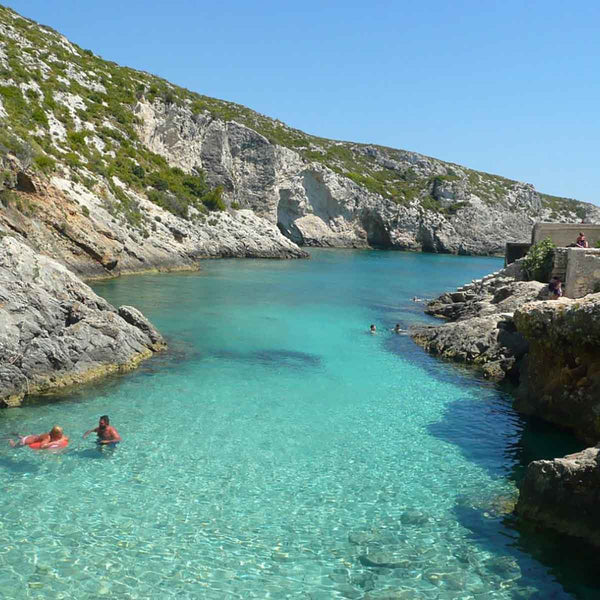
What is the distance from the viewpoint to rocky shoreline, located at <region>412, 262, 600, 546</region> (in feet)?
29.7

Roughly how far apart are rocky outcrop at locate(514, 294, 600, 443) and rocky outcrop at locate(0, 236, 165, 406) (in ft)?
37.6

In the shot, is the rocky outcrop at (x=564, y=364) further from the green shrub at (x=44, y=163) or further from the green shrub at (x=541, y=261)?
Result: the green shrub at (x=44, y=163)

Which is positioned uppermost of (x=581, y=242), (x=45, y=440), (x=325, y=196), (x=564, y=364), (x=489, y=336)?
(x=325, y=196)

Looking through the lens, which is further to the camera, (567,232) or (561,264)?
(567,232)

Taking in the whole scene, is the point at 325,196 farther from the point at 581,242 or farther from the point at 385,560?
the point at 385,560

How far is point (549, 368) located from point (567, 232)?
1464 centimetres

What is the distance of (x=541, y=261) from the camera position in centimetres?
2614

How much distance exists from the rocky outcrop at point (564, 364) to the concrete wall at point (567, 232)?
13.8m

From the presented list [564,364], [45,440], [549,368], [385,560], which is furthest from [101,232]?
[385,560]

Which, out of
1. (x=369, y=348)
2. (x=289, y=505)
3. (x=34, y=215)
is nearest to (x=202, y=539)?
(x=289, y=505)

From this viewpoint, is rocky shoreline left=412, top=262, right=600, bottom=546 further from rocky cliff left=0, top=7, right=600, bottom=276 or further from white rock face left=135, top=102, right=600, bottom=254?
A: white rock face left=135, top=102, right=600, bottom=254

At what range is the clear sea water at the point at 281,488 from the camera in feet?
26.1

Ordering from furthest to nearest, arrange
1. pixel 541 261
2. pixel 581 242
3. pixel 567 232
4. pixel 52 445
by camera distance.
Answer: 1. pixel 567 232
2. pixel 541 261
3. pixel 581 242
4. pixel 52 445

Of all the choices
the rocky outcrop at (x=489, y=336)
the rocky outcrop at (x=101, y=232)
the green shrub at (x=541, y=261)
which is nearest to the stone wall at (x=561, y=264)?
the rocky outcrop at (x=489, y=336)
